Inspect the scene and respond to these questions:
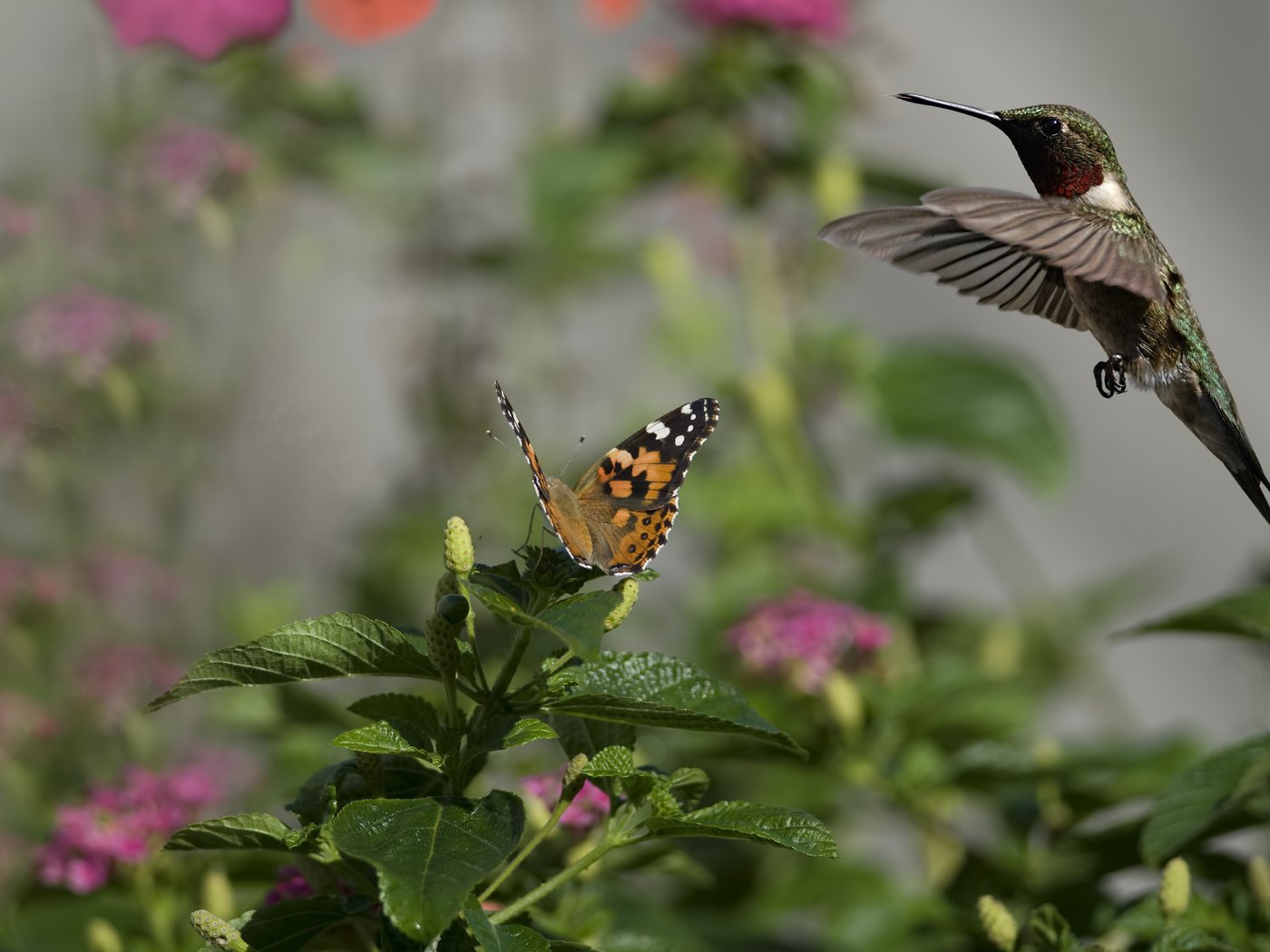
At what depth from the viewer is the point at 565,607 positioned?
1.72ft

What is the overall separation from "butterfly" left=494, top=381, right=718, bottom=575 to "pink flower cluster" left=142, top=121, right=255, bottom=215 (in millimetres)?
784

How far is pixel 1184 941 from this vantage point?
66 cm

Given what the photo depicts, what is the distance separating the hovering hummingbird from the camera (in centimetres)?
69

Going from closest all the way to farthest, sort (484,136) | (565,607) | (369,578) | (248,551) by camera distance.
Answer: (565,607)
(369,578)
(248,551)
(484,136)

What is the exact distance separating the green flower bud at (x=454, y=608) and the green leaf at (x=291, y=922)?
13 cm

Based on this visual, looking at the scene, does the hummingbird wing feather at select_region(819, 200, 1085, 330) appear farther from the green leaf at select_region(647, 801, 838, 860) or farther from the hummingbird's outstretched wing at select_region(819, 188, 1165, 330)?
the green leaf at select_region(647, 801, 838, 860)

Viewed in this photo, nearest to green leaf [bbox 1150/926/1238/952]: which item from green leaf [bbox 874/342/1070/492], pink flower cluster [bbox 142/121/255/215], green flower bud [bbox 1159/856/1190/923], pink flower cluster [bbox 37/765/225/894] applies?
green flower bud [bbox 1159/856/1190/923]

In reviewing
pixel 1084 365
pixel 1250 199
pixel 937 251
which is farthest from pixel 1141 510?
pixel 937 251

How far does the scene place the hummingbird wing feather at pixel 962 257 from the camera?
2.37ft

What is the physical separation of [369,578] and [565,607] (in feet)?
3.86

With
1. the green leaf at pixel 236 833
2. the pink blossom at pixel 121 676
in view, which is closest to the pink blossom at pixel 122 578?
the pink blossom at pixel 121 676

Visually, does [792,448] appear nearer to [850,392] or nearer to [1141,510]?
[850,392]

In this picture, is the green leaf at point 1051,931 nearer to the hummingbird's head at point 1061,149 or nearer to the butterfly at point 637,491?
the butterfly at point 637,491

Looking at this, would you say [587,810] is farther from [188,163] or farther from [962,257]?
[188,163]
